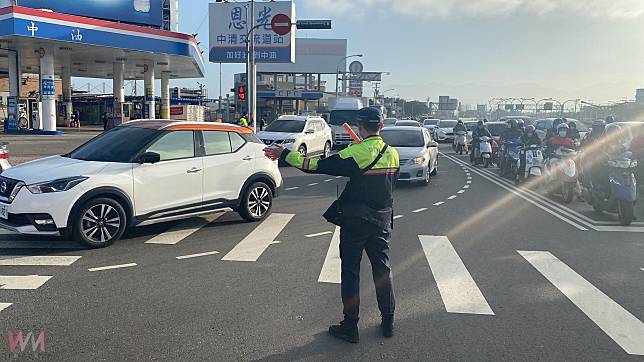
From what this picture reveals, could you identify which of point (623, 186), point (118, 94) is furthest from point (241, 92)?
point (623, 186)

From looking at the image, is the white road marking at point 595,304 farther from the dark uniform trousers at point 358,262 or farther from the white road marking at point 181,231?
the white road marking at point 181,231

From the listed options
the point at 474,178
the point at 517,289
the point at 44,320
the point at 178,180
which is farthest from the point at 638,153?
the point at 44,320

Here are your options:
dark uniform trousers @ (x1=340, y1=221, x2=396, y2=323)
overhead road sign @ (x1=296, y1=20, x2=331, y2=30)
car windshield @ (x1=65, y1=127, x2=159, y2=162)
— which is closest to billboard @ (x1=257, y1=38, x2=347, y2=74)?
overhead road sign @ (x1=296, y1=20, x2=331, y2=30)

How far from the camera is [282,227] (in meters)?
8.70

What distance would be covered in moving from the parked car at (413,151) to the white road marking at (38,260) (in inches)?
355

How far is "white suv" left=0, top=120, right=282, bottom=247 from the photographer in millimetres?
6633

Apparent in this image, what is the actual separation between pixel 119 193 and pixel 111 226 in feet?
1.51

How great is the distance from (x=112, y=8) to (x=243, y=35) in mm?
10284

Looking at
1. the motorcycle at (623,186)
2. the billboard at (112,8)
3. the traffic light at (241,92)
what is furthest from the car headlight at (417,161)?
the billboard at (112,8)

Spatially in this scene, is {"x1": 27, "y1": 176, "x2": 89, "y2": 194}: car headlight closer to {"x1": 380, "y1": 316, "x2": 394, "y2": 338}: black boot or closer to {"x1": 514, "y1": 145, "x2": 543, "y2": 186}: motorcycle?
{"x1": 380, "y1": 316, "x2": 394, "y2": 338}: black boot

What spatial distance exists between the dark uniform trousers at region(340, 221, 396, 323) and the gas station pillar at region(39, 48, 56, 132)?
28822 millimetres

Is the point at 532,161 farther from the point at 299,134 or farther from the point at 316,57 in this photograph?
the point at 316,57

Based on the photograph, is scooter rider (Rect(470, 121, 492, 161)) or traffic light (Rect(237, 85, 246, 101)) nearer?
scooter rider (Rect(470, 121, 492, 161))

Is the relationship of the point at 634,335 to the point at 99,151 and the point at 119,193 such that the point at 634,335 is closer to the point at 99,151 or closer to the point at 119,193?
the point at 119,193
